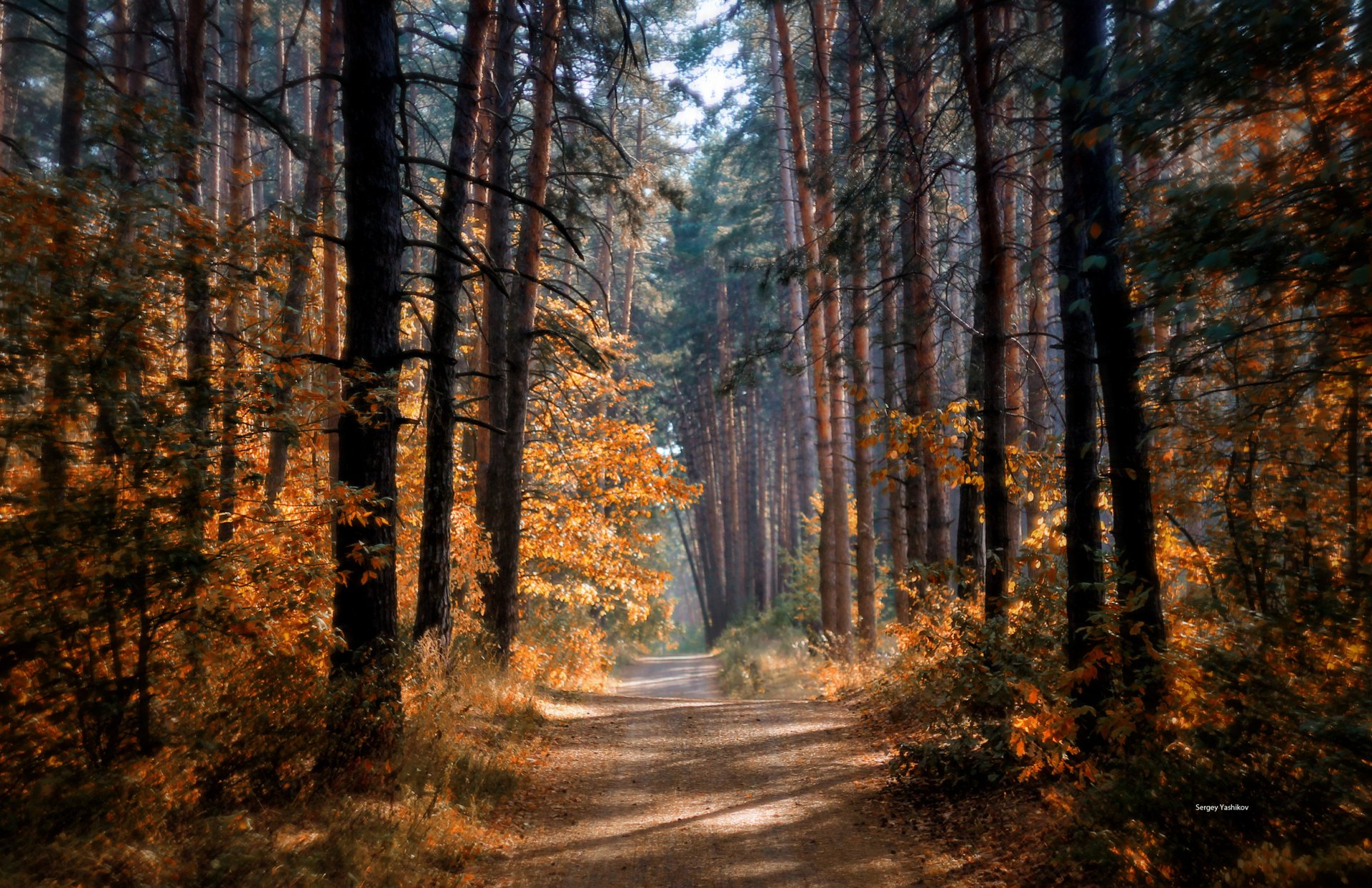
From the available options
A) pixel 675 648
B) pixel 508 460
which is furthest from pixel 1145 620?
pixel 675 648

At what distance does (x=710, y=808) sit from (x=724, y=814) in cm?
26

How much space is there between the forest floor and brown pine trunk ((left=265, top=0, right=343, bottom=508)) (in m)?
3.34

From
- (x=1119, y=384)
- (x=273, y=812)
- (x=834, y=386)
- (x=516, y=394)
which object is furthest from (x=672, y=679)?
(x=1119, y=384)

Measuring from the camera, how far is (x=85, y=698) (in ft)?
14.5

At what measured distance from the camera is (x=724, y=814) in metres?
6.78

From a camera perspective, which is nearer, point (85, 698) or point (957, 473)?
point (85, 698)

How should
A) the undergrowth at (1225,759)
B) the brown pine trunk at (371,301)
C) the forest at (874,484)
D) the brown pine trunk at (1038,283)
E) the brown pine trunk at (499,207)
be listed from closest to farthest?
the undergrowth at (1225,759) → the forest at (874,484) → the brown pine trunk at (371,301) → the brown pine trunk at (1038,283) → the brown pine trunk at (499,207)

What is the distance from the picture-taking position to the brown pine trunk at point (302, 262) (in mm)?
5746

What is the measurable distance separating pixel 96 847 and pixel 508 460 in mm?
8664

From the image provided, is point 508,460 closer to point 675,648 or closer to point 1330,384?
point 1330,384

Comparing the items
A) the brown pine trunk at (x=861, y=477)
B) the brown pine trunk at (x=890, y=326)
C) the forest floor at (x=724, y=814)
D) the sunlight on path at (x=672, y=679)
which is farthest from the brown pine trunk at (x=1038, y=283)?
the sunlight on path at (x=672, y=679)

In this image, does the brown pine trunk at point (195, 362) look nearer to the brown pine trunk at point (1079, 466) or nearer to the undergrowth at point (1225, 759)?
the undergrowth at point (1225, 759)

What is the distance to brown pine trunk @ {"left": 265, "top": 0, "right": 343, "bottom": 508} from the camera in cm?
575

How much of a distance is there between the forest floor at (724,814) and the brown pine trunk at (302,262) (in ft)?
11.0
